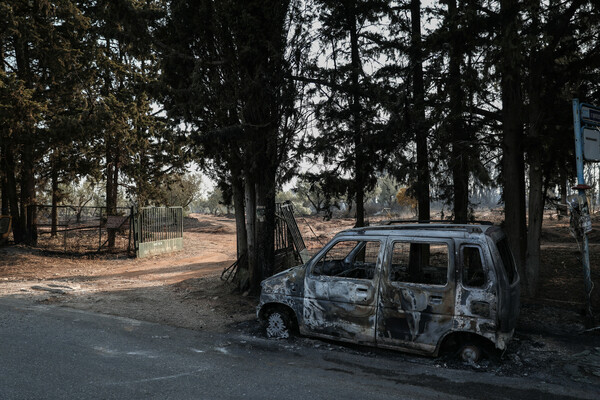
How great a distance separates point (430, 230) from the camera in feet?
17.7

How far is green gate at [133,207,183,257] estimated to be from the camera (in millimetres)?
17578

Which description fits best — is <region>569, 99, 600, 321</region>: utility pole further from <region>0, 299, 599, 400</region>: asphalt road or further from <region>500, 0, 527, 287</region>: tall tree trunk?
<region>0, 299, 599, 400</region>: asphalt road

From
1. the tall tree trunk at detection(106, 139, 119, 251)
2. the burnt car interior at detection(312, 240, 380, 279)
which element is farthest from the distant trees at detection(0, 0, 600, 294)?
the tall tree trunk at detection(106, 139, 119, 251)

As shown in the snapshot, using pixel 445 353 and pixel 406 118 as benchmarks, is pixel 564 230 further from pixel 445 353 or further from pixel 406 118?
pixel 445 353

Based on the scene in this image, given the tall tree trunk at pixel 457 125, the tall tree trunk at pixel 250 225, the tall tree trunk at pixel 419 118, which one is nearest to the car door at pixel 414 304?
the tall tree trunk at pixel 457 125

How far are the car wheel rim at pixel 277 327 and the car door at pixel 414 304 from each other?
146cm

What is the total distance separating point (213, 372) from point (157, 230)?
14670 mm

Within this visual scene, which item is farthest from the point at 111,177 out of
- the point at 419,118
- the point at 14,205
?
the point at 419,118

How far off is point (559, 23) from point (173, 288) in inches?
413

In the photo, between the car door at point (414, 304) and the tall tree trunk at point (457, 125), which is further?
the tall tree trunk at point (457, 125)

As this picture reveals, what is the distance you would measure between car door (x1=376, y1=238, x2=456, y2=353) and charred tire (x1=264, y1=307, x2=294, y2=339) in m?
1.41

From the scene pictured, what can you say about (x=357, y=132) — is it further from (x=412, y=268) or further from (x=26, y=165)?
(x=26, y=165)

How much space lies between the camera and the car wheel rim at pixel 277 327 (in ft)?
20.4

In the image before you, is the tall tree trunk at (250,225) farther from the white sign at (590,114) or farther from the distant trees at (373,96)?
the white sign at (590,114)
